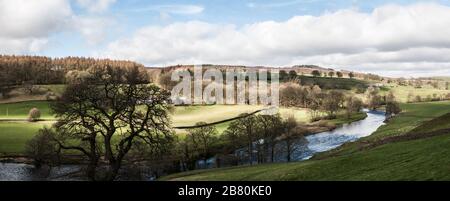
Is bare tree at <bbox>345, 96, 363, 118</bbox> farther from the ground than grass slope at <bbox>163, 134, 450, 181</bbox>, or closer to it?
closer to it

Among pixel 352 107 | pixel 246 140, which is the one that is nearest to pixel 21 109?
pixel 246 140

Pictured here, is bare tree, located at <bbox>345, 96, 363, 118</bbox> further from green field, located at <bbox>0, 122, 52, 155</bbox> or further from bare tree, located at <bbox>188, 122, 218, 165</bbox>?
green field, located at <bbox>0, 122, 52, 155</bbox>

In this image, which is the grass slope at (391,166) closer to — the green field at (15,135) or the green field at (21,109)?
the green field at (15,135)

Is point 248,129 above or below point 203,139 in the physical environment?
above

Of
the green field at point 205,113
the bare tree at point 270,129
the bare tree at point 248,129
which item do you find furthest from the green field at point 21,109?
the bare tree at point 270,129

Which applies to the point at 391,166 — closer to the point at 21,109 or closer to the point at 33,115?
the point at 33,115

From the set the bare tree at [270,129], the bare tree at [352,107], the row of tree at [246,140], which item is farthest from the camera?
the bare tree at [352,107]

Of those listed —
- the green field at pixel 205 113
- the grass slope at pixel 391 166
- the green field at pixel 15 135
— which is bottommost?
the green field at pixel 15 135

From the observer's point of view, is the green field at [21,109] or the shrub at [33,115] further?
the green field at [21,109]

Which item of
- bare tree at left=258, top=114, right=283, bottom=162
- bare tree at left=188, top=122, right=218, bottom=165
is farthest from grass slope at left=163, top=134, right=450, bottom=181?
bare tree at left=188, top=122, right=218, bottom=165

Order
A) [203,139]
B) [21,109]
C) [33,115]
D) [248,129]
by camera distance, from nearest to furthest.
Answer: [248,129], [203,139], [33,115], [21,109]

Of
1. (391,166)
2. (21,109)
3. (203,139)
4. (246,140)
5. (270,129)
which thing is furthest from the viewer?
(21,109)

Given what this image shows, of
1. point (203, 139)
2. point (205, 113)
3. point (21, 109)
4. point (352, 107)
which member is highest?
point (21, 109)
